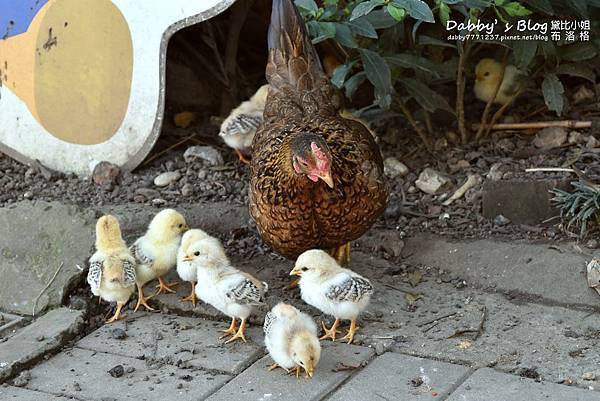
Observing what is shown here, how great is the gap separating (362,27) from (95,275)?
1.68 meters

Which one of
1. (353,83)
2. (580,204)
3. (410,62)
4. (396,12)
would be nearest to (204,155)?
(353,83)

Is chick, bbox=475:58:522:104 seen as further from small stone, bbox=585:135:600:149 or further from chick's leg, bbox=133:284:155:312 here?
chick's leg, bbox=133:284:155:312

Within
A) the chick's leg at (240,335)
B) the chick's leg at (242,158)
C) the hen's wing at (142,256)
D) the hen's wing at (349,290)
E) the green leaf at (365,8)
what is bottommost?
the chick's leg at (240,335)

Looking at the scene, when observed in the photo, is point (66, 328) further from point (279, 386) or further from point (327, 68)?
point (327, 68)

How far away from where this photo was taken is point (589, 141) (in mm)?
5336

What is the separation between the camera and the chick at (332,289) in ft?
13.0

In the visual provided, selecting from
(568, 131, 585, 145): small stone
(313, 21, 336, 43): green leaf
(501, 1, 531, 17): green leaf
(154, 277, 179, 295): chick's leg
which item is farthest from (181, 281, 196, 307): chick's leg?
(568, 131, 585, 145): small stone

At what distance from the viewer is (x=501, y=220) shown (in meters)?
4.92

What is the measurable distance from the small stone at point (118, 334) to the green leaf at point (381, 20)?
1.87 meters

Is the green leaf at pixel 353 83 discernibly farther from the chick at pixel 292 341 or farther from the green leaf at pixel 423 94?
the chick at pixel 292 341

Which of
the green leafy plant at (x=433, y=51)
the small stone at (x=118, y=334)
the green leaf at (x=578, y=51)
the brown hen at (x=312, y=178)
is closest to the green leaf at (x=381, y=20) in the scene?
the green leafy plant at (x=433, y=51)

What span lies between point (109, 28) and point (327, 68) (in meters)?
1.42

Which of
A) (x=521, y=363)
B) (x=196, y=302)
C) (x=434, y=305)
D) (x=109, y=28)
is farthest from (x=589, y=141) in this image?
(x=109, y=28)

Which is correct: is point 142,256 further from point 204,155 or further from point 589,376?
point 589,376
